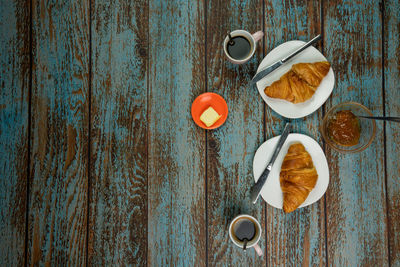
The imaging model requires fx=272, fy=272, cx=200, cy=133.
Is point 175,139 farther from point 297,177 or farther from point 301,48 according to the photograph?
point 301,48

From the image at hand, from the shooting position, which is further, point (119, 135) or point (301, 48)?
point (119, 135)

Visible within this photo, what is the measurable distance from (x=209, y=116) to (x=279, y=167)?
1.14 ft

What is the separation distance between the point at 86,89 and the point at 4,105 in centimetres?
38

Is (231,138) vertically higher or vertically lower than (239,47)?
lower

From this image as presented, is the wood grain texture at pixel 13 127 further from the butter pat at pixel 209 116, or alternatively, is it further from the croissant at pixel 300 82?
the croissant at pixel 300 82

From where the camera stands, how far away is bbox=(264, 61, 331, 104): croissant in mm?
1053

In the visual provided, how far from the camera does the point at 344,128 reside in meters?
1.08

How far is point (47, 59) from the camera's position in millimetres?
1223

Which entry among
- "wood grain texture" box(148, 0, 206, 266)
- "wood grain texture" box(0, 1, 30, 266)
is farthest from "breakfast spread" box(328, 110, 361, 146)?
"wood grain texture" box(0, 1, 30, 266)

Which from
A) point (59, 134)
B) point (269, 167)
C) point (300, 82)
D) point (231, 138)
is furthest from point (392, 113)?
point (59, 134)

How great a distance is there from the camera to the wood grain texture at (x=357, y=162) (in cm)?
115

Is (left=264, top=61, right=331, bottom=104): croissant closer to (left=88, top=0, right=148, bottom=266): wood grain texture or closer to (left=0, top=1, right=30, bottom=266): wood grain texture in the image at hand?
(left=88, top=0, right=148, bottom=266): wood grain texture

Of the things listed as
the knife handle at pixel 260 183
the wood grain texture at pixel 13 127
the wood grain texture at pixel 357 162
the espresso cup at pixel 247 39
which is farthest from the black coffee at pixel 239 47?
the wood grain texture at pixel 13 127

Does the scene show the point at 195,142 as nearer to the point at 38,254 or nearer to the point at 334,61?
the point at 334,61
